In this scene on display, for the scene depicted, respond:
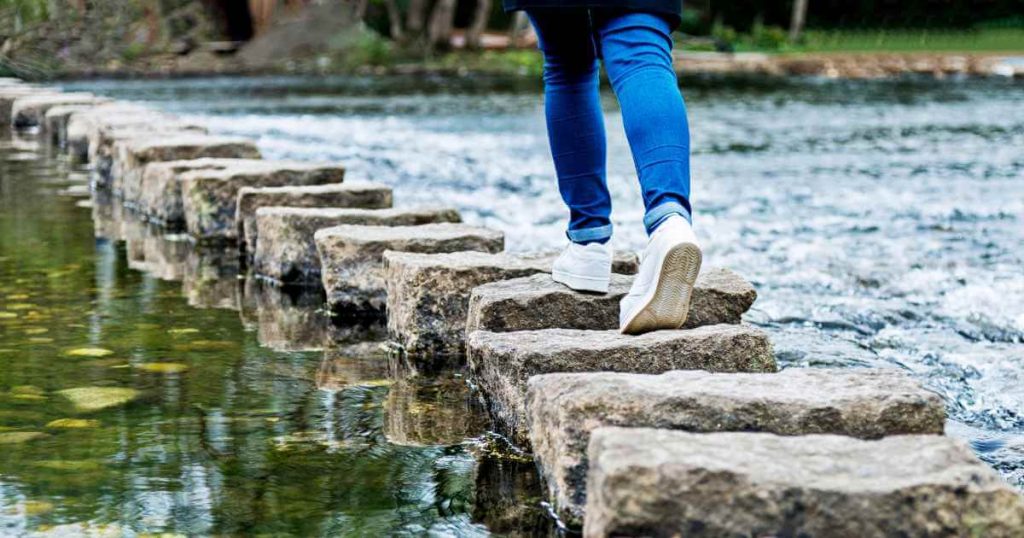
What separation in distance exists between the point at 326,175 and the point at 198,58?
25.8 meters

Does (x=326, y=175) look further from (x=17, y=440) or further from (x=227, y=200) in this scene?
(x=17, y=440)

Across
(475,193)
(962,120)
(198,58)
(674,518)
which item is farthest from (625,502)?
(198,58)

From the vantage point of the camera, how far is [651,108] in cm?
282

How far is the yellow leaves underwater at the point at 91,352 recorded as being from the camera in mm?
3301

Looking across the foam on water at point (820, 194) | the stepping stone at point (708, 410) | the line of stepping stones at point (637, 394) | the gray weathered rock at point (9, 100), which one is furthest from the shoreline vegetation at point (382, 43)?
the stepping stone at point (708, 410)

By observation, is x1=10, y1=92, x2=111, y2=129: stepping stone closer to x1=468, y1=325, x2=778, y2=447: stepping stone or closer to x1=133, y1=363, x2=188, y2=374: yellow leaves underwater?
x1=133, y1=363, x2=188, y2=374: yellow leaves underwater

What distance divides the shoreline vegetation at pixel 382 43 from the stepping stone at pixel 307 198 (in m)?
15.1

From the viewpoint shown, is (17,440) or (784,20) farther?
(784,20)

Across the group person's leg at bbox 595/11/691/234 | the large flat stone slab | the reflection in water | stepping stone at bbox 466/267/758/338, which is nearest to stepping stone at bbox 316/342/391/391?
the reflection in water

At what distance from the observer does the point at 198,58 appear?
30.2 meters

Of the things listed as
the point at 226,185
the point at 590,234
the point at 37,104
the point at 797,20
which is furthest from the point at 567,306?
the point at 797,20

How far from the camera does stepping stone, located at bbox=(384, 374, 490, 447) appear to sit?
267 centimetres

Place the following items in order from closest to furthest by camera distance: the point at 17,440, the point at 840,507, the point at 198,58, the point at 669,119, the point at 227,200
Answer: the point at 840,507, the point at 17,440, the point at 669,119, the point at 227,200, the point at 198,58

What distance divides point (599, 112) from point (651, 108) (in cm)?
41
